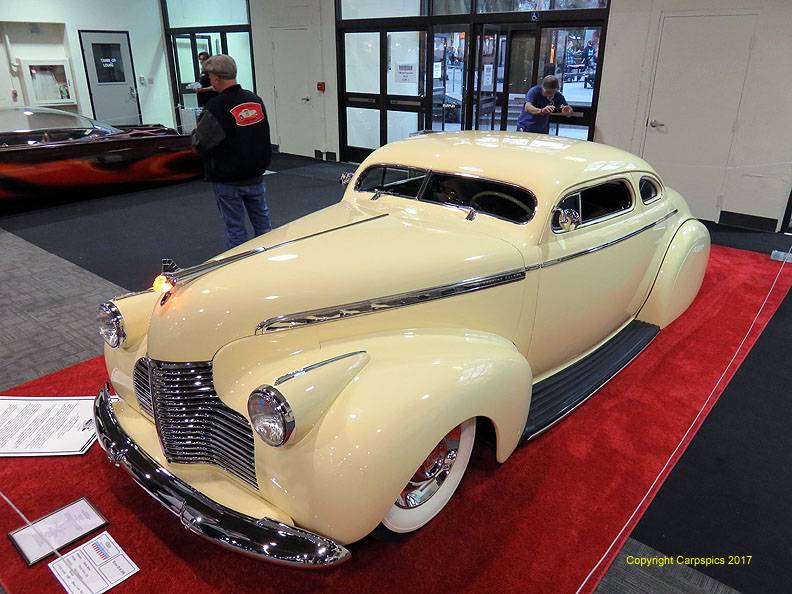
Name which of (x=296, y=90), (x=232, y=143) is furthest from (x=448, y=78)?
(x=232, y=143)

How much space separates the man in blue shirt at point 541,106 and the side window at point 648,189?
11.7ft

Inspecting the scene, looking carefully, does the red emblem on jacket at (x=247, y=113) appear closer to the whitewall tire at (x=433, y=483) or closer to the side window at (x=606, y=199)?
the side window at (x=606, y=199)

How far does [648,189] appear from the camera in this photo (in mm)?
3766

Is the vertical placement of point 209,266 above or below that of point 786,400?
above

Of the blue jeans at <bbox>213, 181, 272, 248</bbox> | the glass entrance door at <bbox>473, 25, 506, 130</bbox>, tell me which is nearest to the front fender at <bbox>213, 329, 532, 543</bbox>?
the blue jeans at <bbox>213, 181, 272, 248</bbox>

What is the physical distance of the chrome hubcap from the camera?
7.34 feet

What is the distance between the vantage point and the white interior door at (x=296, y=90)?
1063 centimetres

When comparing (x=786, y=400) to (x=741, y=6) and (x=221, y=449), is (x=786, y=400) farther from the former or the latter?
(x=741, y=6)

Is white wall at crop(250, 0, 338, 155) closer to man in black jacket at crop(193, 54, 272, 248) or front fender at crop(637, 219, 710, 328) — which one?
man in black jacket at crop(193, 54, 272, 248)

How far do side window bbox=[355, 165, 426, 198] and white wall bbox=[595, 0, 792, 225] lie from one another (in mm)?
5004

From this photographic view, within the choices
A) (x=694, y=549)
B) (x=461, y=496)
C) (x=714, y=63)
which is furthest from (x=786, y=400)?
(x=714, y=63)

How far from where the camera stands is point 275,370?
207 cm

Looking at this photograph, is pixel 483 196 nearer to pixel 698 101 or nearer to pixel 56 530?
pixel 56 530

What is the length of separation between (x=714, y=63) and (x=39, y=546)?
740cm
